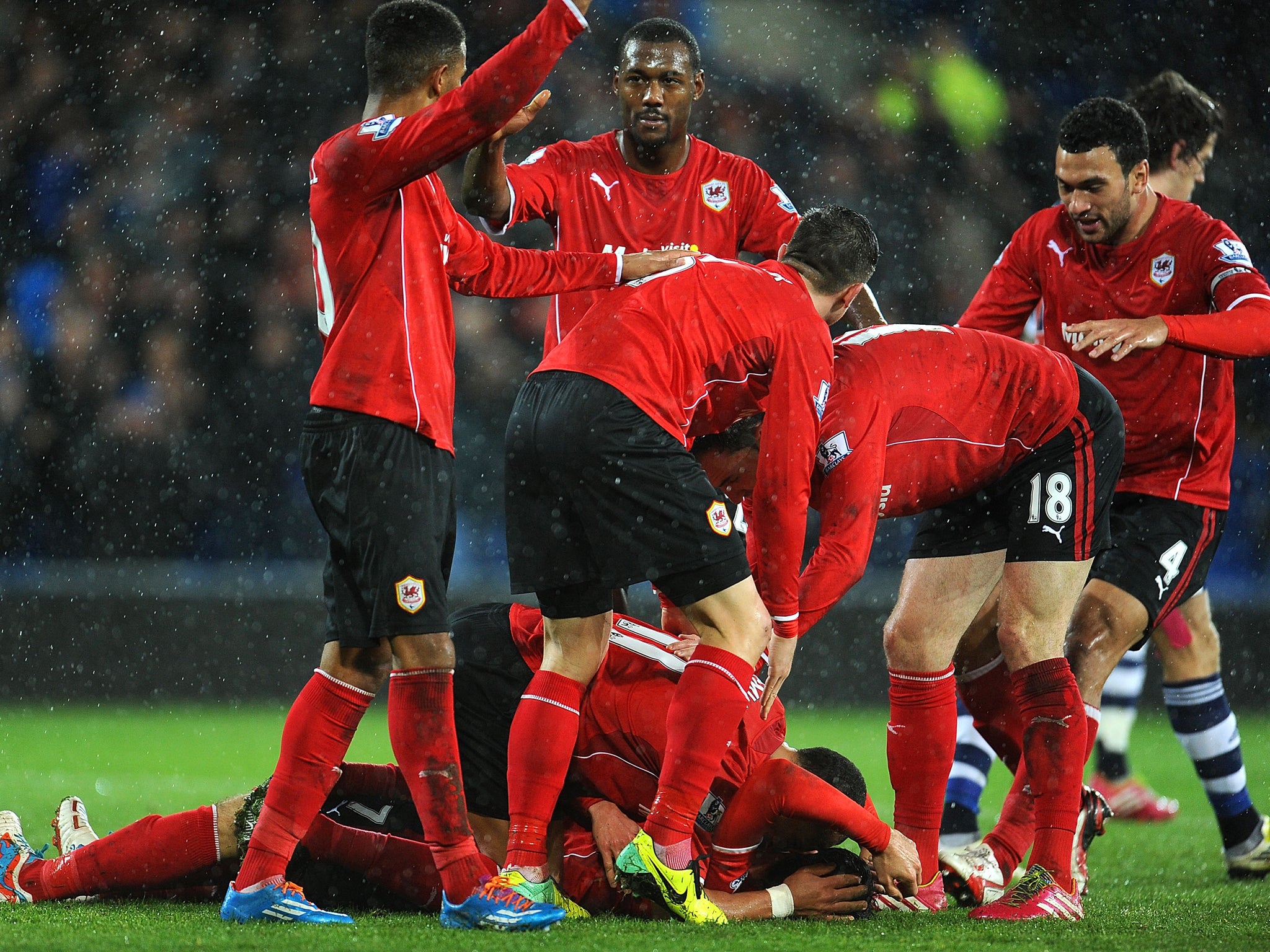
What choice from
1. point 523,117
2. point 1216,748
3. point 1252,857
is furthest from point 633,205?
point 1252,857

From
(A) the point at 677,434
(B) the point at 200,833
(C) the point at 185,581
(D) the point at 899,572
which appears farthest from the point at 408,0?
(D) the point at 899,572

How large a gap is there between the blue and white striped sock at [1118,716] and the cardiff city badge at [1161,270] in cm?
177

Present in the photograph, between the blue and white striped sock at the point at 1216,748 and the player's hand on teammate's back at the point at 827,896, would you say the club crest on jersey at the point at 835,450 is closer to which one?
the player's hand on teammate's back at the point at 827,896

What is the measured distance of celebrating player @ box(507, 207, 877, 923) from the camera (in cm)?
280

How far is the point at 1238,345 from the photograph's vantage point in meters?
3.69

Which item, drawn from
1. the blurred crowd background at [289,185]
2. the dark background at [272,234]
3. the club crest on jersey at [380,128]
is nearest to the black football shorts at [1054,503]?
the club crest on jersey at [380,128]

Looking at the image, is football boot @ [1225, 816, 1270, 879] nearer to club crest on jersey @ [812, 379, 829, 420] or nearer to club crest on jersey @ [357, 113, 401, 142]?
club crest on jersey @ [812, 379, 829, 420]

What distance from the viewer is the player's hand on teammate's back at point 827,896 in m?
2.98

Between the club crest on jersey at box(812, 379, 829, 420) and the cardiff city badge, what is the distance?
146 cm

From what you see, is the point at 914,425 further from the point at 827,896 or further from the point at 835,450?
the point at 827,896

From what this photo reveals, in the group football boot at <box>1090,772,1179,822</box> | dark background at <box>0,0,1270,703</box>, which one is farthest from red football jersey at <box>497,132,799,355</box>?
dark background at <box>0,0,1270,703</box>

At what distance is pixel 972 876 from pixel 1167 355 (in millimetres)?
1665

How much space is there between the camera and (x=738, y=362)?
304 centimetres

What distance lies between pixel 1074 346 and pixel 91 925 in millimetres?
2804
